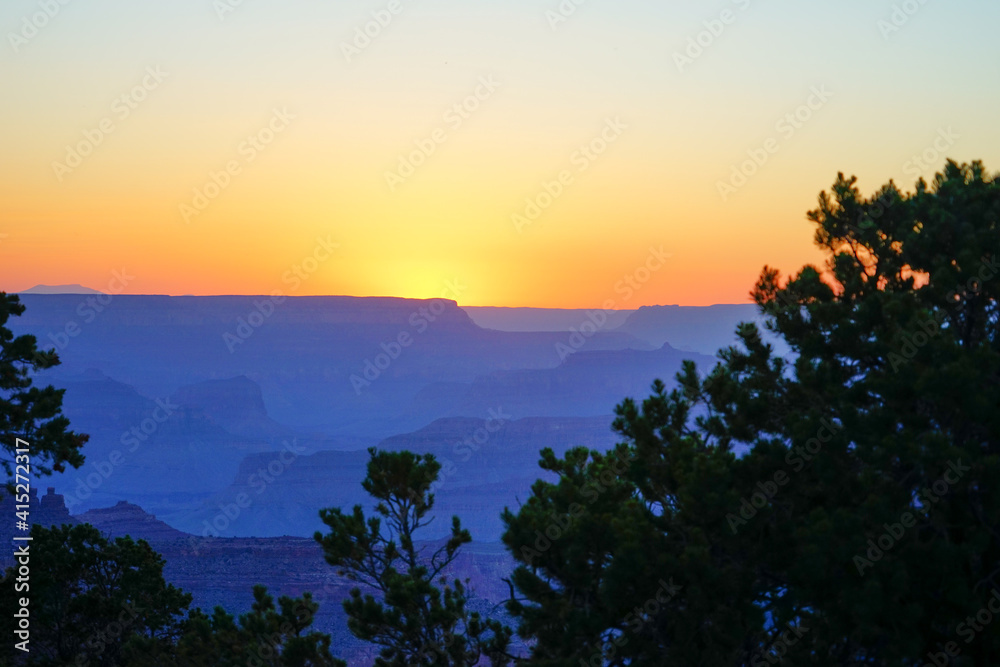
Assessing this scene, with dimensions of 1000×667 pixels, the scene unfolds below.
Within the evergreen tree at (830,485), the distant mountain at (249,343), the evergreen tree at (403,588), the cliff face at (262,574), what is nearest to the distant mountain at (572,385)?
the distant mountain at (249,343)

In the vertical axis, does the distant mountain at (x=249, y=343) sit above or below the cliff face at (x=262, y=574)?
above

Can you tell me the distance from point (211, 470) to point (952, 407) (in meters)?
154

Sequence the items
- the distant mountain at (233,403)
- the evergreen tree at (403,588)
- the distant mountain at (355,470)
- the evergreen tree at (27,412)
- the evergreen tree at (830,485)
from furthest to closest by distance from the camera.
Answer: the distant mountain at (233,403)
the distant mountain at (355,470)
the evergreen tree at (27,412)
the evergreen tree at (403,588)
the evergreen tree at (830,485)

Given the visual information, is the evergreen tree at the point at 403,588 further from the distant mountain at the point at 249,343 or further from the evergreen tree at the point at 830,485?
the distant mountain at the point at 249,343

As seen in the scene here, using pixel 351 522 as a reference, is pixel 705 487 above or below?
below

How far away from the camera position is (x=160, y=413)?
15475 cm

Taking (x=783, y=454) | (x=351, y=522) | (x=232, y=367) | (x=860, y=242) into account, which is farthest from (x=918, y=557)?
(x=232, y=367)

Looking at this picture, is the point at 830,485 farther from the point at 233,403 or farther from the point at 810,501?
the point at 233,403

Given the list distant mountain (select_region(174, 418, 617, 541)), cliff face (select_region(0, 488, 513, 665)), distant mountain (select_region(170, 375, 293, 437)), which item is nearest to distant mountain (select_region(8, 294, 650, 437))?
distant mountain (select_region(170, 375, 293, 437))

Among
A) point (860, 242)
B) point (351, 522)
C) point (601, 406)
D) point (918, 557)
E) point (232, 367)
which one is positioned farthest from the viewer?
point (232, 367)

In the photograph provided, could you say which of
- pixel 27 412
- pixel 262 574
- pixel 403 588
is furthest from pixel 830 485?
pixel 262 574

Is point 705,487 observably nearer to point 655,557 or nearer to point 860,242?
point 655,557

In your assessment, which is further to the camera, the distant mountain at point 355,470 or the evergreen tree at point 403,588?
the distant mountain at point 355,470

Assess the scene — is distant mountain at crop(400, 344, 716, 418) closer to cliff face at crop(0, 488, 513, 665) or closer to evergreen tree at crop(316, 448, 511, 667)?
cliff face at crop(0, 488, 513, 665)
